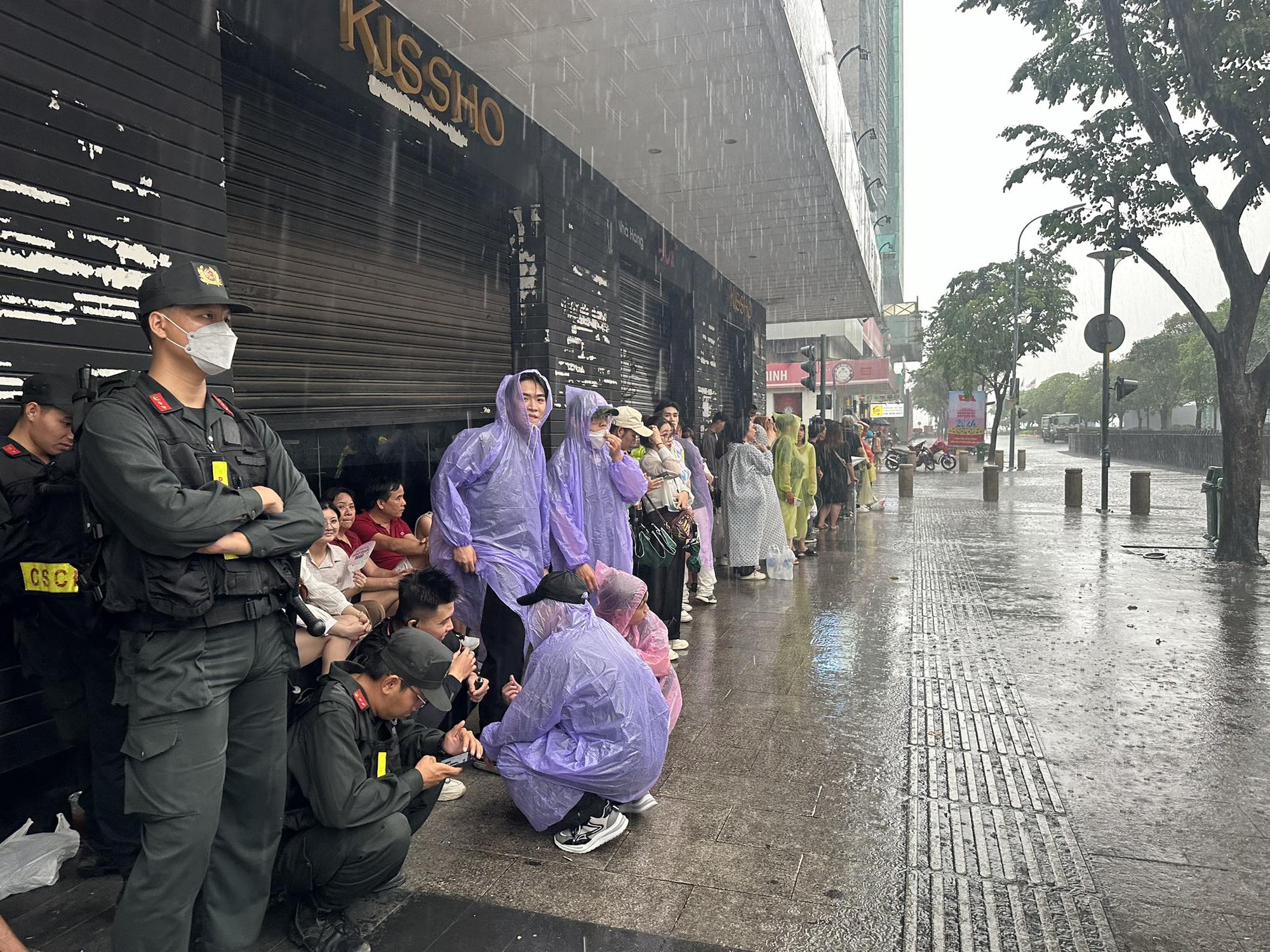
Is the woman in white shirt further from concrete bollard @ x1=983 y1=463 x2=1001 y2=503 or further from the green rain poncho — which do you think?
concrete bollard @ x1=983 y1=463 x2=1001 y2=503

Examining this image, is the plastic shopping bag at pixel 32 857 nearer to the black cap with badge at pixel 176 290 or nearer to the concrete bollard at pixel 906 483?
the black cap with badge at pixel 176 290

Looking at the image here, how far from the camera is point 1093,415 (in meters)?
94.8

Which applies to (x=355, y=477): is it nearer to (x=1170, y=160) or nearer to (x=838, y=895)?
(x=838, y=895)

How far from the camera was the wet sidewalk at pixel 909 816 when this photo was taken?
108 inches

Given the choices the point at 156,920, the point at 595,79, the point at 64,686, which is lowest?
the point at 156,920

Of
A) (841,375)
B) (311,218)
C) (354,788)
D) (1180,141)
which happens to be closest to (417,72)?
(311,218)

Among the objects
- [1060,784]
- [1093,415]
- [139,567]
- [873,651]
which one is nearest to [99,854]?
[139,567]

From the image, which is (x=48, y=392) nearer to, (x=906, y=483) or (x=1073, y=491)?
(x=1073, y=491)

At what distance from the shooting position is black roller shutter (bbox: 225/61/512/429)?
181 inches

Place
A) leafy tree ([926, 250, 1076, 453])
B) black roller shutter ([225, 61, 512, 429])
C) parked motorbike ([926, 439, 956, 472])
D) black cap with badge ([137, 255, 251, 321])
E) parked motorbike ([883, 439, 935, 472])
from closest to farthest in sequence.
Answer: black cap with badge ([137, 255, 251, 321])
black roller shutter ([225, 61, 512, 429])
parked motorbike ([883, 439, 935, 472])
parked motorbike ([926, 439, 956, 472])
leafy tree ([926, 250, 1076, 453])

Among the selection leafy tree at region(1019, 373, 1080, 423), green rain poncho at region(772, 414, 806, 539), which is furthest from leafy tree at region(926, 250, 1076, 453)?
leafy tree at region(1019, 373, 1080, 423)

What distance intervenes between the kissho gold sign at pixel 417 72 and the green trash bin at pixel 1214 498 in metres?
9.75

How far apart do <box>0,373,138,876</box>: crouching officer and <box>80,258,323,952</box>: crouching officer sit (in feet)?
1.78

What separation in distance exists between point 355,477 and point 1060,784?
4.56m
